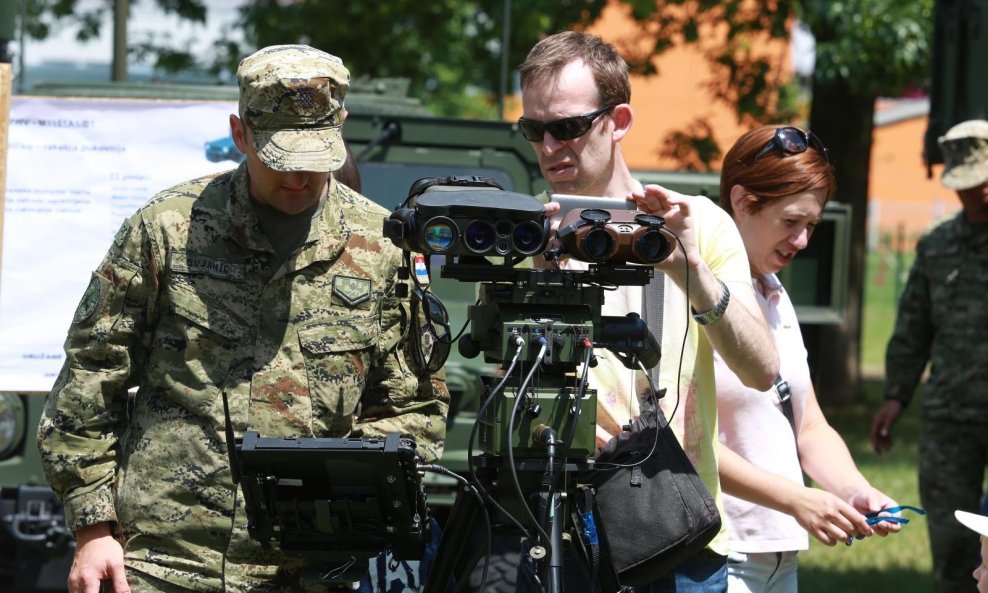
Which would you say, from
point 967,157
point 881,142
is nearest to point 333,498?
point 967,157

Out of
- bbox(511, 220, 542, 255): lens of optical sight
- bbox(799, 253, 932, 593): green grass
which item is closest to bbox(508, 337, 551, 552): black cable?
bbox(511, 220, 542, 255): lens of optical sight

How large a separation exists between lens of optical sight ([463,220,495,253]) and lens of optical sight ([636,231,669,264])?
0.27 meters

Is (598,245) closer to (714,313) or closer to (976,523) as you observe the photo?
(714,313)

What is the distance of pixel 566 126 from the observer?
3010mm

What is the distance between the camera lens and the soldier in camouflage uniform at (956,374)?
19.5ft

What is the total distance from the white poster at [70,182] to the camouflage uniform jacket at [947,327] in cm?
306

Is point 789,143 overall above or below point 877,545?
above

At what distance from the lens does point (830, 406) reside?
46.6 feet

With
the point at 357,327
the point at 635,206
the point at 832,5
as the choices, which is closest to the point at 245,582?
the point at 357,327

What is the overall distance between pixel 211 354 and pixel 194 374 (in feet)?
0.18

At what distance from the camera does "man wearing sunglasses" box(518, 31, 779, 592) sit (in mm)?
2932

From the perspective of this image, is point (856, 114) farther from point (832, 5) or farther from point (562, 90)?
point (562, 90)

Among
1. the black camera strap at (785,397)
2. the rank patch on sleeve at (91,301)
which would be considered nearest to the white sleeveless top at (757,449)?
the black camera strap at (785,397)

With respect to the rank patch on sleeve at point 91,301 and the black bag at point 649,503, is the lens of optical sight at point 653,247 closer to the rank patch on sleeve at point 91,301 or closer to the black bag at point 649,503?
the black bag at point 649,503
